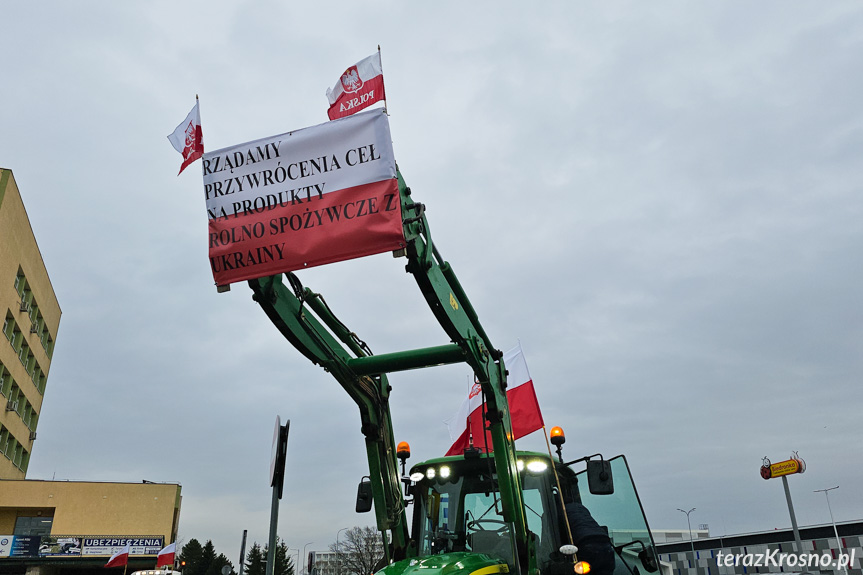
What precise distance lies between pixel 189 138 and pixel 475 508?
4735mm

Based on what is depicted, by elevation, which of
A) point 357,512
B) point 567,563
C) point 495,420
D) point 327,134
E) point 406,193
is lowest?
point 567,563

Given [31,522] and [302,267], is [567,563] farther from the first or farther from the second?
[31,522]

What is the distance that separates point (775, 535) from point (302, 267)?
85.4 feet

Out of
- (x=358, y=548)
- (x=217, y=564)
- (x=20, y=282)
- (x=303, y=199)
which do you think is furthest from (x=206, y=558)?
(x=303, y=199)

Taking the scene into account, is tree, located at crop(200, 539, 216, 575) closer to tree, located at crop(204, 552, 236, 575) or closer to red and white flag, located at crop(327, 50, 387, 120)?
tree, located at crop(204, 552, 236, 575)

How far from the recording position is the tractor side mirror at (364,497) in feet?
24.1

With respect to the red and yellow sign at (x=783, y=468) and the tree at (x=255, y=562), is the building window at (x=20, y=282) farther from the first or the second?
the tree at (x=255, y=562)

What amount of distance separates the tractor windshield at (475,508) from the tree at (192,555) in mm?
69460

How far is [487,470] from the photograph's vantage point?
23.0ft

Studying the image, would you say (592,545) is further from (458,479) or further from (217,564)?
(217,564)

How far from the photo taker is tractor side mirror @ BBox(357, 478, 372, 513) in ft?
24.1

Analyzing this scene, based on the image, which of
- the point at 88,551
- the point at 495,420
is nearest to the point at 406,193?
the point at 495,420

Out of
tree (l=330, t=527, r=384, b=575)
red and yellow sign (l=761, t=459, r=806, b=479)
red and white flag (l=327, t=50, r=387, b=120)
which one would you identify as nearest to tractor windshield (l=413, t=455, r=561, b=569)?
red and white flag (l=327, t=50, r=387, b=120)

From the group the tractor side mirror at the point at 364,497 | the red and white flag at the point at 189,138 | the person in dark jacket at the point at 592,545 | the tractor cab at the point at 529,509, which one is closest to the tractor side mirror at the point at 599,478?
the tractor cab at the point at 529,509
